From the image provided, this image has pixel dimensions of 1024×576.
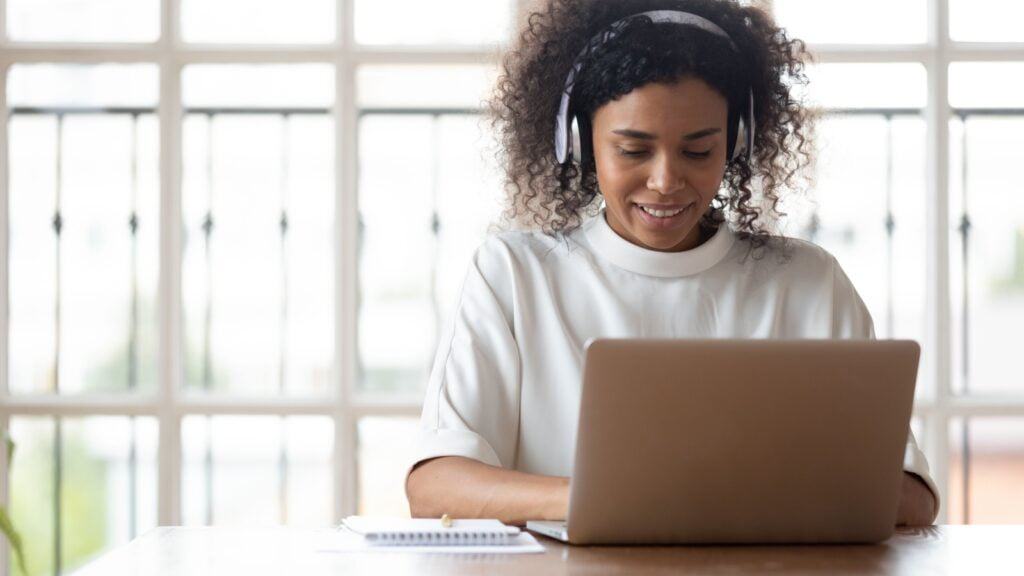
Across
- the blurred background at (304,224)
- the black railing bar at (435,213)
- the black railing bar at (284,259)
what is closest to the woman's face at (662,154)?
the blurred background at (304,224)

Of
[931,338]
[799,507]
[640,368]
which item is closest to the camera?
[640,368]

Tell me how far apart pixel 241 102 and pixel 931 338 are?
6.58 feet

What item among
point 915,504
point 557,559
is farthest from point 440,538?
point 915,504

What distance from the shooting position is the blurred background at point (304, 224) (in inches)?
135

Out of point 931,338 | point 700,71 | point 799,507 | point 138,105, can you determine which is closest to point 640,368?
point 799,507

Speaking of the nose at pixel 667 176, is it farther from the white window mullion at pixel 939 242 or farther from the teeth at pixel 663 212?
the white window mullion at pixel 939 242

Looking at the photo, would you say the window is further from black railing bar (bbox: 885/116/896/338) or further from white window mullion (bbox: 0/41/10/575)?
black railing bar (bbox: 885/116/896/338)

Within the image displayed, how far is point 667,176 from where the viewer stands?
71.8 inches

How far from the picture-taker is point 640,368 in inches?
49.3

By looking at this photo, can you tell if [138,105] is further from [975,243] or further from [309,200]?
A: [975,243]

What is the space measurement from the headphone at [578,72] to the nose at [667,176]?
162mm

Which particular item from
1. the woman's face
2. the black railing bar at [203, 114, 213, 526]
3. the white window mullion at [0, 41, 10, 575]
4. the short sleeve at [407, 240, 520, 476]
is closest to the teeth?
the woman's face

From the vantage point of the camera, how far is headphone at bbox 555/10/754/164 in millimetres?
1915

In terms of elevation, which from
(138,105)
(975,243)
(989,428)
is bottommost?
(989,428)
